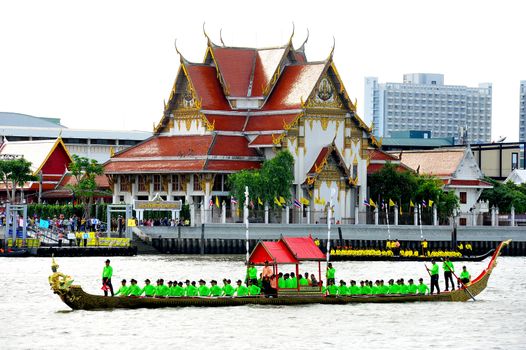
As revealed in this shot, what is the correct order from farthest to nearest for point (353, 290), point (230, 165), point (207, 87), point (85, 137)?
point (85, 137) < point (207, 87) < point (230, 165) < point (353, 290)

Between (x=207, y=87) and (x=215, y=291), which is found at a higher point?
(x=207, y=87)

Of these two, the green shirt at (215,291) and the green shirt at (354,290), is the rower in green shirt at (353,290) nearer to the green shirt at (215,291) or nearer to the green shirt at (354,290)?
the green shirt at (354,290)

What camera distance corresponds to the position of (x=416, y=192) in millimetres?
125875

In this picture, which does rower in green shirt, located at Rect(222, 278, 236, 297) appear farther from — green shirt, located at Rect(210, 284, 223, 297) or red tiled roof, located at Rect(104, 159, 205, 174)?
red tiled roof, located at Rect(104, 159, 205, 174)

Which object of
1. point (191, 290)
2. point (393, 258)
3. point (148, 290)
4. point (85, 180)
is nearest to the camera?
point (148, 290)

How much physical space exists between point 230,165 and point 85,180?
13.5 m

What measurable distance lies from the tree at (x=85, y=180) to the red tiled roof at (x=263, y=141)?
45.6 feet

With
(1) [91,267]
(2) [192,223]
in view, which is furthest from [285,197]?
(1) [91,267]

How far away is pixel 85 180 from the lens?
415 feet

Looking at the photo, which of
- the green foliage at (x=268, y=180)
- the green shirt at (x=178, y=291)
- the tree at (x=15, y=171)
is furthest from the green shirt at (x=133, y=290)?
the tree at (x=15, y=171)

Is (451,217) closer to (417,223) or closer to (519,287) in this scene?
(417,223)

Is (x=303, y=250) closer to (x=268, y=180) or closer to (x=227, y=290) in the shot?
(x=227, y=290)

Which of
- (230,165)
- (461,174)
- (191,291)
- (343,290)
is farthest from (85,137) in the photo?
(191,291)

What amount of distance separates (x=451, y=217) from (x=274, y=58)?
20.4m
